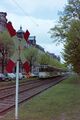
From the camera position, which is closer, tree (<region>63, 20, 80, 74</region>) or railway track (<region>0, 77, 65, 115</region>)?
railway track (<region>0, 77, 65, 115</region>)

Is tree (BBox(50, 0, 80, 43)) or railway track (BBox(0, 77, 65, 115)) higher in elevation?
tree (BBox(50, 0, 80, 43))

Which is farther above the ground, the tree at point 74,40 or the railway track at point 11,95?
the tree at point 74,40

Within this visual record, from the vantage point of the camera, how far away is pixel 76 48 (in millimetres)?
28656

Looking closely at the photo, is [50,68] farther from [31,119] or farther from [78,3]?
[31,119]

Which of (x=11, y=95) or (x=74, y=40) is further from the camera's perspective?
(x=11, y=95)

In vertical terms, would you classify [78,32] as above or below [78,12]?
below

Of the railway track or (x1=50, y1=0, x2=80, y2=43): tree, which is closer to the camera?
the railway track

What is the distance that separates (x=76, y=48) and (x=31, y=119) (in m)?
11.8

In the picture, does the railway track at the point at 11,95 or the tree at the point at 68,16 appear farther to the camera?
the tree at the point at 68,16

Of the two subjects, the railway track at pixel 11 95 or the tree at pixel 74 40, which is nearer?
the railway track at pixel 11 95

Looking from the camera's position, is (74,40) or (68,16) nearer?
(74,40)

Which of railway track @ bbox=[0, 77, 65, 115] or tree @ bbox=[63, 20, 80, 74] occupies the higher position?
tree @ bbox=[63, 20, 80, 74]

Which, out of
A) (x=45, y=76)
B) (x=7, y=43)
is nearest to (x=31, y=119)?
(x=7, y=43)

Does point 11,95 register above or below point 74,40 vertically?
below
